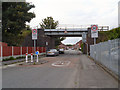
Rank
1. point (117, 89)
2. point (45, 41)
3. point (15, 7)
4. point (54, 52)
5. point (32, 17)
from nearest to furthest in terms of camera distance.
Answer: point (117, 89), point (15, 7), point (32, 17), point (54, 52), point (45, 41)

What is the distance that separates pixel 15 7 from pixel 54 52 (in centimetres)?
1099

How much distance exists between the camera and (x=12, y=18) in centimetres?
2267

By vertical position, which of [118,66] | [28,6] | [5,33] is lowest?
[118,66]

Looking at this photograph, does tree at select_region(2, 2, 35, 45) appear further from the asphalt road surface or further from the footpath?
the footpath

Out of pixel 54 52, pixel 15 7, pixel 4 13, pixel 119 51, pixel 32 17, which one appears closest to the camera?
pixel 119 51

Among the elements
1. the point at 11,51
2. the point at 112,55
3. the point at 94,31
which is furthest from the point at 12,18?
the point at 112,55

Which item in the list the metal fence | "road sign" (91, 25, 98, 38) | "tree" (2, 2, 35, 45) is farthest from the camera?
"tree" (2, 2, 35, 45)

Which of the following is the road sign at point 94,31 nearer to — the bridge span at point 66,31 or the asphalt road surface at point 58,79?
the asphalt road surface at point 58,79

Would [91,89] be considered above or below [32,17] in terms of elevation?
below

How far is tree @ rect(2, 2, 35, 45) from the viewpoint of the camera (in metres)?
21.6

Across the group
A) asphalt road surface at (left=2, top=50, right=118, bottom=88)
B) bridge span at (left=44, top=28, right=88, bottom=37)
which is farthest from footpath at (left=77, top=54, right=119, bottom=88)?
bridge span at (left=44, top=28, right=88, bottom=37)

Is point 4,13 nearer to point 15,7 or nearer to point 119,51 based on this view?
point 15,7

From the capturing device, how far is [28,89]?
548 cm

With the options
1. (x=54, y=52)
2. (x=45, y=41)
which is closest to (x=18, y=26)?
(x=54, y=52)
